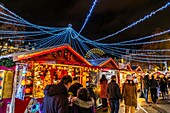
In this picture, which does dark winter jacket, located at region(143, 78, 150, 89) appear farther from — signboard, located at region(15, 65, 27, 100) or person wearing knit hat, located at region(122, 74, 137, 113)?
signboard, located at region(15, 65, 27, 100)

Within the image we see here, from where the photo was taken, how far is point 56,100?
362 cm

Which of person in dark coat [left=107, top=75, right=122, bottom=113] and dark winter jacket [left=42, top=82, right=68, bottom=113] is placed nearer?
dark winter jacket [left=42, top=82, right=68, bottom=113]

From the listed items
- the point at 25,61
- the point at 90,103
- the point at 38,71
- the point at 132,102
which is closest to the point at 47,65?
the point at 38,71

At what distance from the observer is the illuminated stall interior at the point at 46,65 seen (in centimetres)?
820

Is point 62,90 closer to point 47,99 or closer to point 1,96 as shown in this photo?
point 47,99

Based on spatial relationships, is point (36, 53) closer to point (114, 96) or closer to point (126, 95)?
point (114, 96)

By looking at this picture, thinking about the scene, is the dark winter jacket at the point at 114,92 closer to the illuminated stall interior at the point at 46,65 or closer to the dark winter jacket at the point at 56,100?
the illuminated stall interior at the point at 46,65

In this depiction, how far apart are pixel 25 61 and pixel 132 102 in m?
4.21

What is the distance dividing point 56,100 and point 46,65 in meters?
→ 5.50

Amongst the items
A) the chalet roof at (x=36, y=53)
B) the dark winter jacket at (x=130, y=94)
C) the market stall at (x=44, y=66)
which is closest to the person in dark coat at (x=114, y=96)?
the dark winter jacket at (x=130, y=94)

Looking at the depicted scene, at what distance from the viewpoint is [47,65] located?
29.5 ft

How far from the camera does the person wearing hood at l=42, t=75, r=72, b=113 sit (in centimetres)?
357

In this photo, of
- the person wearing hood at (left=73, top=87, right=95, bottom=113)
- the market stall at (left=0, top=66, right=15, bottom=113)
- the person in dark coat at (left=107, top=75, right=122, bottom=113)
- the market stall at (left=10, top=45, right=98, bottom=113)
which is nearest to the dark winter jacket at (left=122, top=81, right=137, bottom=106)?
the person in dark coat at (left=107, top=75, right=122, bottom=113)

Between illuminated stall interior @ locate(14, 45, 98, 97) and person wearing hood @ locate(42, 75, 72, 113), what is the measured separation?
3716 millimetres
